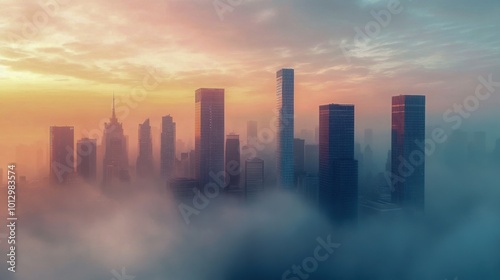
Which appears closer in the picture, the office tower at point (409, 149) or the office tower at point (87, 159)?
the office tower at point (87, 159)

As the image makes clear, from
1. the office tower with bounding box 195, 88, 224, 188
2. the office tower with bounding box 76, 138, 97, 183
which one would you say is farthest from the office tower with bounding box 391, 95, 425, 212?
the office tower with bounding box 76, 138, 97, 183

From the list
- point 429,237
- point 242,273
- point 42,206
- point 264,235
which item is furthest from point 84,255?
point 429,237

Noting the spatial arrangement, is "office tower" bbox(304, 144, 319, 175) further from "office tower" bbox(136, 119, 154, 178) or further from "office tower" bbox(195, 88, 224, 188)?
"office tower" bbox(136, 119, 154, 178)

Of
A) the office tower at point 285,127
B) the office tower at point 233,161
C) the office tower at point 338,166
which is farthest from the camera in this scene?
the office tower at point 285,127

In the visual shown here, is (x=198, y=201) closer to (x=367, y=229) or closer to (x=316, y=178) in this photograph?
(x=316, y=178)

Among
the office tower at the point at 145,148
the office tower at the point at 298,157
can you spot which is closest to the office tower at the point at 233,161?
the office tower at the point at 298,157

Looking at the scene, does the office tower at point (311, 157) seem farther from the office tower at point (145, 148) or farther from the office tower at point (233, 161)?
the office tower at point (145, 148)

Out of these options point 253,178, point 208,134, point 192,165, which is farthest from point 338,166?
point 192,165
